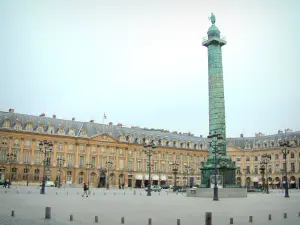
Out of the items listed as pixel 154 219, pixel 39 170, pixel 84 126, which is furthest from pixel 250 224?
pixel 84 126

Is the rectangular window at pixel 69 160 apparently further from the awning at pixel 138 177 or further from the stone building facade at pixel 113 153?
the awning at pixel 138 177

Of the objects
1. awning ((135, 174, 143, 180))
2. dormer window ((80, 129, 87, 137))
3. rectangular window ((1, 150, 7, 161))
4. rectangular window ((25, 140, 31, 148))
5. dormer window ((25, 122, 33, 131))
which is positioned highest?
dormer window ((25, 122, 33, 131))

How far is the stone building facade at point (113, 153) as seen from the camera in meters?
61.6

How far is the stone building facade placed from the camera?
61625 mm

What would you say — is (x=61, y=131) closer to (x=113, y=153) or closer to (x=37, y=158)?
(x=37, y=158)

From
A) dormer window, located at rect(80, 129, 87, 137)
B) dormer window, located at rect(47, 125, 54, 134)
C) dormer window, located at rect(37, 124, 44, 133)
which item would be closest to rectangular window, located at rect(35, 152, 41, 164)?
dormer window, located at rect(37, 124, 44, 133)

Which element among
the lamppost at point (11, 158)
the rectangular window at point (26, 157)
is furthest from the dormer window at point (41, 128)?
the lamppost at point (11, 158)

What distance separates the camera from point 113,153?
7088cm

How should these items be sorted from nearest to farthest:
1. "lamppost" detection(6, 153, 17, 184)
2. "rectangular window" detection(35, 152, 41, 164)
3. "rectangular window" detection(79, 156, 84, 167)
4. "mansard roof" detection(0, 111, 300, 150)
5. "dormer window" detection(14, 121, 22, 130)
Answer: "lamppost" detection(6, 153, 17, 184) → "dormer window" detection(14, 121, 22, 130) → "rectangular window" detection(35, 152, 41, 164) → "mansard roof" detection(0, 111, 300, 150) → "rectangular window" detection(79, 156, 84, 167)

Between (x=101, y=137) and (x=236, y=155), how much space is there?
32777 millimetres

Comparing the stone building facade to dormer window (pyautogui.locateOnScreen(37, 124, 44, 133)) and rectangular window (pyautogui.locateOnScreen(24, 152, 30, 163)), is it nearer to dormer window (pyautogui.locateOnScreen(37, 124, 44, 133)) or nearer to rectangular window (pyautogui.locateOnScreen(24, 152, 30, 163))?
rectangular window (pyautogui.locateOnScreen(24, 152, 30, 163))

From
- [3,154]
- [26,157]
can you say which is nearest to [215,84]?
[26,157]

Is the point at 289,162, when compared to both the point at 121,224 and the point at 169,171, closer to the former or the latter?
the point at 169,171

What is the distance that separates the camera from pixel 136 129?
258 feet
